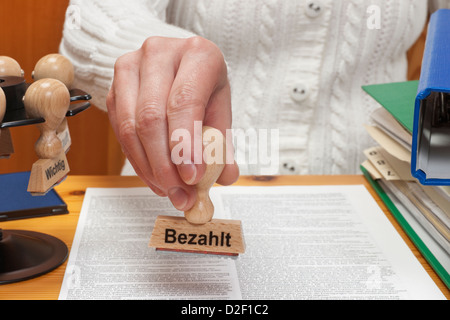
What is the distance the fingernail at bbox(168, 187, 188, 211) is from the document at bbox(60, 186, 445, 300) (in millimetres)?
54

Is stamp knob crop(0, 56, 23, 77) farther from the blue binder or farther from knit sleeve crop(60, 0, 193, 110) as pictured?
the blue binder

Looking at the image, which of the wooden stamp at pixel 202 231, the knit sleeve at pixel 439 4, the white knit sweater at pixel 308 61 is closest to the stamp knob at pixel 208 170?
the wooden stamp at pixel 202 231

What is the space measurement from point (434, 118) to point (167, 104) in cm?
30

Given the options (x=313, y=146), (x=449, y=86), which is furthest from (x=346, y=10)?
(x=449, y=86)

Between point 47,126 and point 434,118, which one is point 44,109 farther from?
point 434,118

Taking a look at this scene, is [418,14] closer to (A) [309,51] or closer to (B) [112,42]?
(A) [309,51]

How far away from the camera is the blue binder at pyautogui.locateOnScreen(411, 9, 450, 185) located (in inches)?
17.9

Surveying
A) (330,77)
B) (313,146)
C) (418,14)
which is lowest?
(313,146)

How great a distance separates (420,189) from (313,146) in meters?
0.32

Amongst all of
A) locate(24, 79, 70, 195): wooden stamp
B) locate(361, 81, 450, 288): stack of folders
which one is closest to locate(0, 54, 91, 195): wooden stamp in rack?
locate(24, 79, 70, 195): wooden stamp

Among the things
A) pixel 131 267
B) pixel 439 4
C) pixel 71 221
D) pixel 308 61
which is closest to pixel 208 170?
pixel 131 267

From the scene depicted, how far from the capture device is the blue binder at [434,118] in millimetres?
454

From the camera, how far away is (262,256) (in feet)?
1.83
